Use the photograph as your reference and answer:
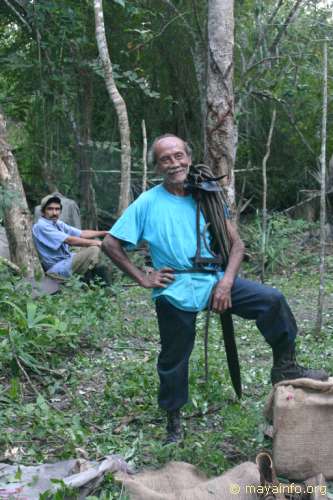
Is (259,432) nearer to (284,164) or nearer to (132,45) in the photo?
(132,45)

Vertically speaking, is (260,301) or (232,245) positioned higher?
(232,245)

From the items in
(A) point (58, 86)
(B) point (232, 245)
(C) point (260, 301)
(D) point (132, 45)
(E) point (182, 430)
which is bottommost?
(E) point (182, 430)

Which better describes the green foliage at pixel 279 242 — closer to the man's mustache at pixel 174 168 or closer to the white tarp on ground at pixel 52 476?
the man's mustache at pixel 174 168

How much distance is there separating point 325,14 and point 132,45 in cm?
337

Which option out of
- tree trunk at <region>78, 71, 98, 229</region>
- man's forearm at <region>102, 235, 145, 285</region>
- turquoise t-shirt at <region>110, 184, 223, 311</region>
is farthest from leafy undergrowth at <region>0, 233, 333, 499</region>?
tree trunk at <region>78, 71, 98, 229</region>

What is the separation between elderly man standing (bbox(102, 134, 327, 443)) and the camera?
12.6 feet

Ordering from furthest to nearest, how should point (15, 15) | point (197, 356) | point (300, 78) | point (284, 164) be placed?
point (284, 164)
point (300, 78)
point (15, 15)
point (197, 356)

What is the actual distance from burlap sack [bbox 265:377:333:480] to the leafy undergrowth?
1.24ft

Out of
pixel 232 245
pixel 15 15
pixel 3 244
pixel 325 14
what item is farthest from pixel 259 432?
pixel 325 14

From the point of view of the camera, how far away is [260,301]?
3.84 m

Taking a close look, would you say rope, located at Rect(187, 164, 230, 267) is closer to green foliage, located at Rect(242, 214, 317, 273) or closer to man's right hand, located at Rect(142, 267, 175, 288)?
man's right hand, located at Rect(142, 267, 175, 288)

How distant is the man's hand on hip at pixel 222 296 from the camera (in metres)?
3.82

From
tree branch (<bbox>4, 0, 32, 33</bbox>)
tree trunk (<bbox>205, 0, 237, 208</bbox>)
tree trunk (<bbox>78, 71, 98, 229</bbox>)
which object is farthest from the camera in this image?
tree trunk (<bbox>78, 71, 98, 229</bbox>)

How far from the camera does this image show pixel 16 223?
7582 mm
